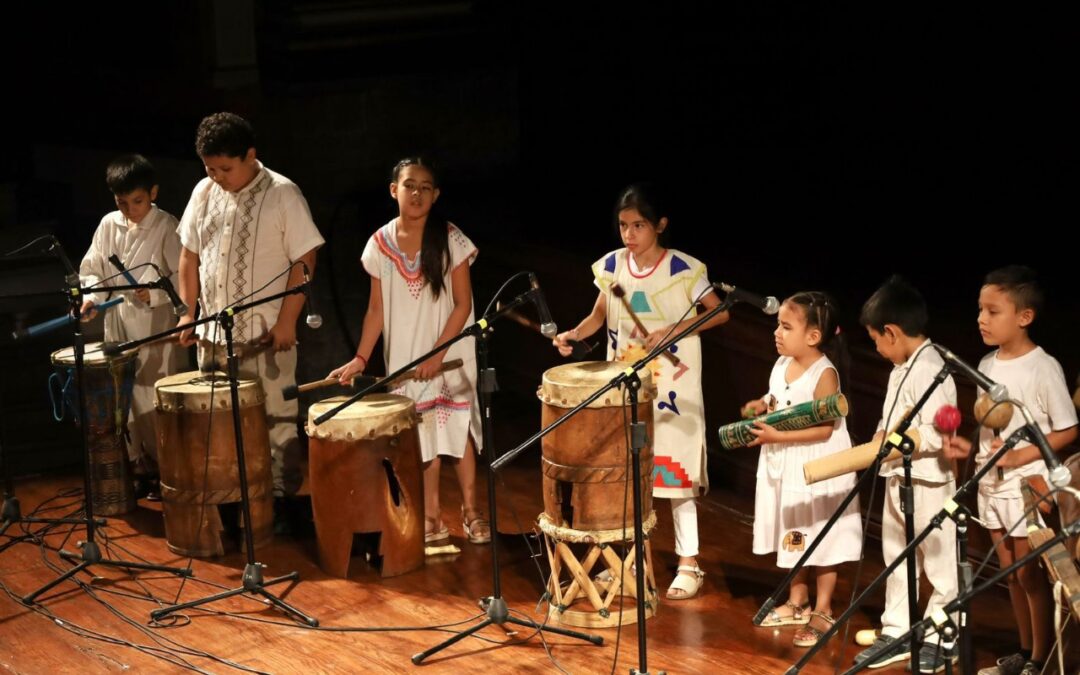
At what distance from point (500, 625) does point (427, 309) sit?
51.4 inches

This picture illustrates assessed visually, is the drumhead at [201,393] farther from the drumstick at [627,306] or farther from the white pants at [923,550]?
the white pants at [923,550]

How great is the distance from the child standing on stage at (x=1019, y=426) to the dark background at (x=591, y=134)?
60.9 inches

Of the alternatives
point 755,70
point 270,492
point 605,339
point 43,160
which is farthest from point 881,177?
point 43,160

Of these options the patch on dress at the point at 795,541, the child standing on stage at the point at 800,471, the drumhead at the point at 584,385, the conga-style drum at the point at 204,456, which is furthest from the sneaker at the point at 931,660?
the conga-style drum at the point at 204,456

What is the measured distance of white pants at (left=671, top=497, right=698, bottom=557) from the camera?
5348mm

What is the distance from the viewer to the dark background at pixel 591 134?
22.3 ft

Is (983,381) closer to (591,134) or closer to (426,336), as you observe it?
(426,336)

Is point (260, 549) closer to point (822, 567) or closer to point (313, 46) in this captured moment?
point (822, 567)

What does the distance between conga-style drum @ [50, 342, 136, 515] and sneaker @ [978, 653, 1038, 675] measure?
376cm

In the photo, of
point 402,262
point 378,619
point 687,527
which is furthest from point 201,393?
point 687,527

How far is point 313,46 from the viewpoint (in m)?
7.68

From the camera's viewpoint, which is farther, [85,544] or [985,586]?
[85,544]

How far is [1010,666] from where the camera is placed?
14.9 ft

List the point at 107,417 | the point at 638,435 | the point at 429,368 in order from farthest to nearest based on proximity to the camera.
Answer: the point at 107,417, the point at 429,368, the point at 638,435
